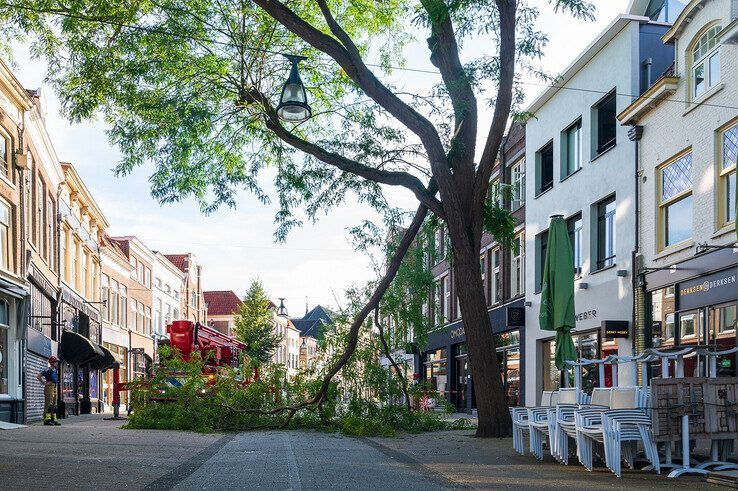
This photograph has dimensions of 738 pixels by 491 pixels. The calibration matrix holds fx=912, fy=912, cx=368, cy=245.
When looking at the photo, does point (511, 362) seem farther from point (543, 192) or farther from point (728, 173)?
point (728, 173)

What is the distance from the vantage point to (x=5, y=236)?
2419 cm

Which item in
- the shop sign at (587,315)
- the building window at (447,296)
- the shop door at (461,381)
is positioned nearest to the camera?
the shop sign at (587,315)

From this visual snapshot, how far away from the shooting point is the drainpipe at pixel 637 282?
1944cm

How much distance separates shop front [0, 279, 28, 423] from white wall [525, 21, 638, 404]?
14520mm

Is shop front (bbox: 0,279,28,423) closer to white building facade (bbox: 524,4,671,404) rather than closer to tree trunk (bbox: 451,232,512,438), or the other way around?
tree trunk (bbox: 451,232,512,438)

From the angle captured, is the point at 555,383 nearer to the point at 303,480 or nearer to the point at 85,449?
the point at 85,449

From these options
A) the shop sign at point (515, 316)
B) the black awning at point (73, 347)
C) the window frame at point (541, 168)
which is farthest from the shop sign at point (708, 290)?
the black awning at point (73, 347)

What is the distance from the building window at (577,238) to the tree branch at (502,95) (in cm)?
839

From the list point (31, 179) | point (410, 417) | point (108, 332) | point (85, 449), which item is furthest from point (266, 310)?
point (85, 449)

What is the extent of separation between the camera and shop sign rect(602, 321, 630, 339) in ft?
65.9

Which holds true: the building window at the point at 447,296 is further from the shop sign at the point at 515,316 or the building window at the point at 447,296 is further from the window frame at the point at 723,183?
the window frame at the point at 723,183

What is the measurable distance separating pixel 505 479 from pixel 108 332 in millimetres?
37310

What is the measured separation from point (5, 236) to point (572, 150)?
50.6ft

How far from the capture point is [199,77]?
55.0 ft
